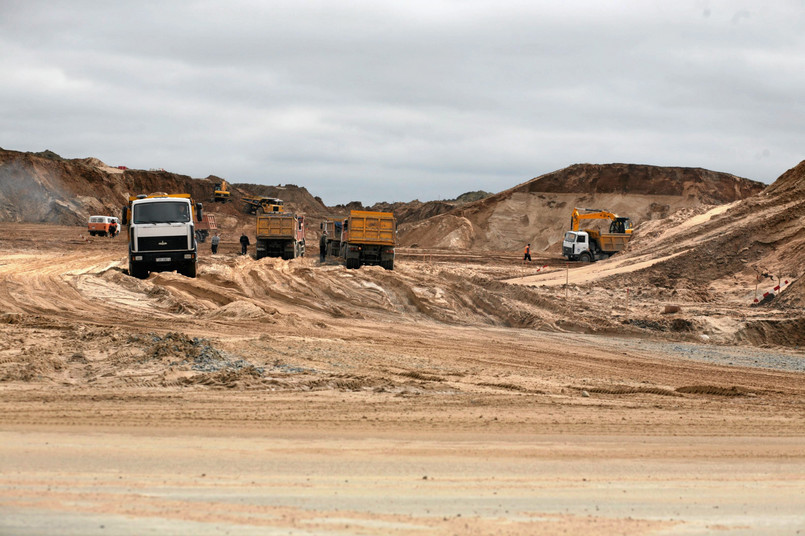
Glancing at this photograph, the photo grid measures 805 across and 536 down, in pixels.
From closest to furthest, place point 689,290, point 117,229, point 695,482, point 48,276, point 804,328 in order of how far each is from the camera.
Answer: point 695,482 < point 804,328 < point 48,276 < point 689,290 < point 117,229

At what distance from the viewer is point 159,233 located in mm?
23766

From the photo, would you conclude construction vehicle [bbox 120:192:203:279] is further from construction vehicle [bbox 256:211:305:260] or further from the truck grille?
construction vehicle [bbox 256:211:305:260]

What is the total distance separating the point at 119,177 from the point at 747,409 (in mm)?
74681

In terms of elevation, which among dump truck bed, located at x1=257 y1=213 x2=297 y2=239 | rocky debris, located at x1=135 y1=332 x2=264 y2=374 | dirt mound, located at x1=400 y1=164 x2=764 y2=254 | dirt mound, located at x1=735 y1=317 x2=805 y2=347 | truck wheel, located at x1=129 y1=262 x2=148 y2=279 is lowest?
dirt mound, located at x1=735 y1=317 x2=805 y2=347

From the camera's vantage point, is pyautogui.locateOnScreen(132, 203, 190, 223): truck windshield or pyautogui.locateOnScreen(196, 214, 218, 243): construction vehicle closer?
pyautogui.locateOnScreen(132, 203, 190, 223): truck windshield

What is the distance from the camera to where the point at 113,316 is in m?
18.0

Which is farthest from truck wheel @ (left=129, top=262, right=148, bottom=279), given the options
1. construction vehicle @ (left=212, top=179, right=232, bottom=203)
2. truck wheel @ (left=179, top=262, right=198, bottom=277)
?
construction vehicle @ (left=212, top=179, right=232, bottom=203)

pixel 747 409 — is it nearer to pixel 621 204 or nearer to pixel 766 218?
pixel 766 218

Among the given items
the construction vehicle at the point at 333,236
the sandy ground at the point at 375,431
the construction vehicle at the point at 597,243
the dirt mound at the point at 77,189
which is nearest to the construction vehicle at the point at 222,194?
the dirt mound at the point at 77,189

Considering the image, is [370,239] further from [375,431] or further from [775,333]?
[375,431]

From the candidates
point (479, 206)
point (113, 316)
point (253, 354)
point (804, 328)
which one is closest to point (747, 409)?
point (253, 354)

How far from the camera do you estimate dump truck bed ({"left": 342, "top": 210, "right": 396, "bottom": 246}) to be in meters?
31.6

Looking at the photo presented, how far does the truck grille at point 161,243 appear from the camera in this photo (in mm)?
23812

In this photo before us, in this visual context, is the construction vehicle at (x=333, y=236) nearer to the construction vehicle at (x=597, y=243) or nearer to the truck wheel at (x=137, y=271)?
the truck wheel at (x=137, y=271)
